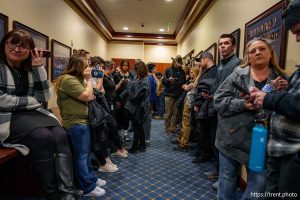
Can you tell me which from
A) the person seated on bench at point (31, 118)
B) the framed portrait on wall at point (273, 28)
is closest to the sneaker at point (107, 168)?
the person seated on bench at point (31, 118)

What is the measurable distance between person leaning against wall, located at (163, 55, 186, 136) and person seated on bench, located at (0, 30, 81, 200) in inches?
111

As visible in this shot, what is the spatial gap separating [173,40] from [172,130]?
18.8 ft

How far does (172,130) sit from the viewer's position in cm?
456

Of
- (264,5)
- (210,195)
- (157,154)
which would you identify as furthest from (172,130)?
(264,5)

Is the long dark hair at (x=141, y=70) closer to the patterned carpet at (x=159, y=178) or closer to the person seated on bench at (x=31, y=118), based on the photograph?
the patterned carpet at (x=159, y=178)

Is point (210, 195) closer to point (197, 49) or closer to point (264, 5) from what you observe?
point (264, 5)

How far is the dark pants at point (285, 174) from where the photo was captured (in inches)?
35.3

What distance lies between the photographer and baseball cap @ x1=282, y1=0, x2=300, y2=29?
3.14 ft

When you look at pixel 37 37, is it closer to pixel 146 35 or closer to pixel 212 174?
pixel 212 174

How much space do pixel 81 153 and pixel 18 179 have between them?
55 cm

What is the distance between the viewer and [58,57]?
4.22 m

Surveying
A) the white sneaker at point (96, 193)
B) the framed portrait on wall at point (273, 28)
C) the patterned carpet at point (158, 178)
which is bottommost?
the patterned carpet at point (158, 178)

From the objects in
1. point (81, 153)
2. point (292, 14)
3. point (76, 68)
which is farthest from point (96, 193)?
point (292, 14)

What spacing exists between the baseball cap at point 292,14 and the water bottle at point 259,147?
1.87ft
